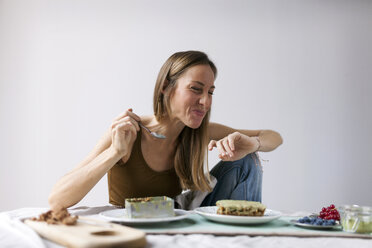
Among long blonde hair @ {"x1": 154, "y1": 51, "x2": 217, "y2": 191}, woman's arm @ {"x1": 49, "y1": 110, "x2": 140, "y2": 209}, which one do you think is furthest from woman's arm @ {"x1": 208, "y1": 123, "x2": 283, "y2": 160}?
woman's arm @ {"x1": 49, "y1": 110, "x2": 140, "y2": 209}

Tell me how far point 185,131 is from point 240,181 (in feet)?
1.18

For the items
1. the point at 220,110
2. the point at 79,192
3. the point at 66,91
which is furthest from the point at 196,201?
the point at 66,91

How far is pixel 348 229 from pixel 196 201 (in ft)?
2.65

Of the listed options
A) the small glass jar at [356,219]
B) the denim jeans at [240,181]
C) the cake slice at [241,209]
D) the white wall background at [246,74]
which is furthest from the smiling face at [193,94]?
the white wall background at [246,74]

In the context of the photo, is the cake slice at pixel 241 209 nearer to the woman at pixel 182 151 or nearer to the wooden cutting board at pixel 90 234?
the wooden cutting board at pixel 90 234

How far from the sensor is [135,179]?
1697 millimetres

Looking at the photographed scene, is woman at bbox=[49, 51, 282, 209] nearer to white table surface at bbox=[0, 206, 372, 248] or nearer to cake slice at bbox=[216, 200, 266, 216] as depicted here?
cake slice at bbox=[216, 200, 266, 216]

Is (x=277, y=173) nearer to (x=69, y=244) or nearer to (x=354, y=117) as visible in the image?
(x=354, y=117)

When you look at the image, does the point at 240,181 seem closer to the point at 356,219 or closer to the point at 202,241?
the point at 356,219

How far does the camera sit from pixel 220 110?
11.4 ft

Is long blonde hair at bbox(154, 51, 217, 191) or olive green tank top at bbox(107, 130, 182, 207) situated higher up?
long blonde hair at bbox(154, 51, 217, 191)

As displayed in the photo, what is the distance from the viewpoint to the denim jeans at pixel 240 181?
167 centimetres

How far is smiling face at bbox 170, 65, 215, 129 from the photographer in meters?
1.63

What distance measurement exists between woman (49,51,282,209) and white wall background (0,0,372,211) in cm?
165
